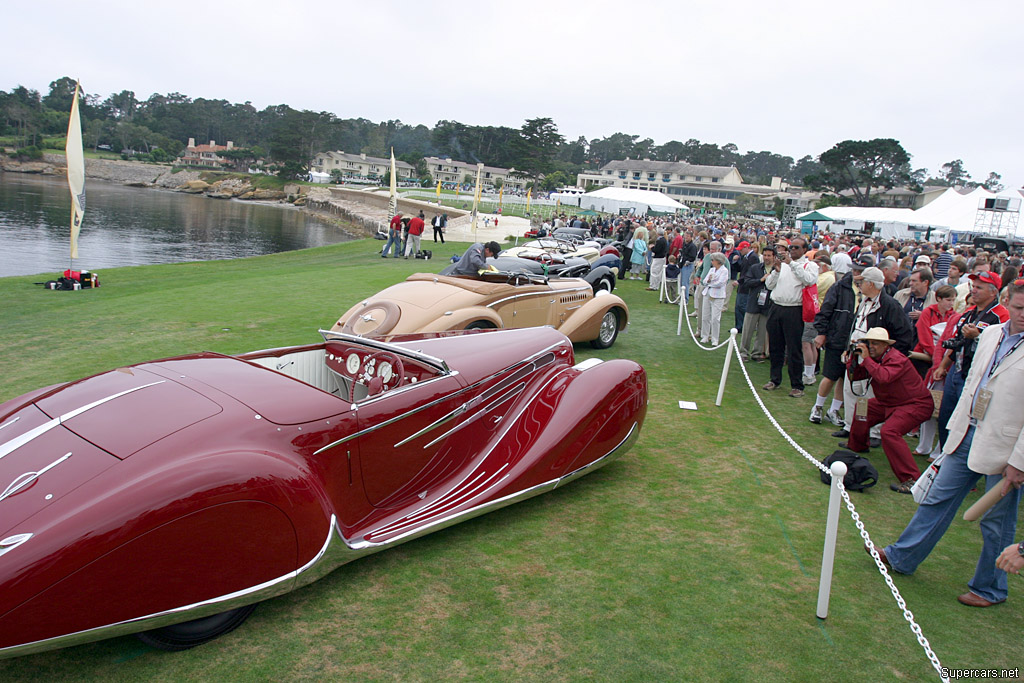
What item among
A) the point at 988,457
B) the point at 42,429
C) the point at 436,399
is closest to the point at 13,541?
the point at 42,429

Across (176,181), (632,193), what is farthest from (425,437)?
(176,181)

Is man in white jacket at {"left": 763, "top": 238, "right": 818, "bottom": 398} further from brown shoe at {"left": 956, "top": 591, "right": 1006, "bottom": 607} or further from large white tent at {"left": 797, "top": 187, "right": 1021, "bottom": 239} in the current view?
large white tent at {"left": 797, "top": 187, "right": 1021, "bottom": 239}

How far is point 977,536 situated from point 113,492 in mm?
5882

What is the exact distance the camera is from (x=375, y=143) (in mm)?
161000

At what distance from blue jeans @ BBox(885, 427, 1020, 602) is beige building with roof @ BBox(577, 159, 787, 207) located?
350 ft

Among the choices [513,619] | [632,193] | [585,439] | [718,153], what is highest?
[718,153]

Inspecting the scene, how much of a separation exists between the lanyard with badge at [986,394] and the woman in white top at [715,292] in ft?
22.4

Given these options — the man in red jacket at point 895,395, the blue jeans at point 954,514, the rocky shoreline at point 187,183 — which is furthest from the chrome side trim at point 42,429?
the rocky shoreline at point 187,183

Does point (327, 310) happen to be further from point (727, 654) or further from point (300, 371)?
point (727, 654)

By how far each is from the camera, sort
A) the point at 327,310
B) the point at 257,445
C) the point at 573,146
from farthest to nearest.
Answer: the point at 573,146, the point at 327,310, the point at 257,445

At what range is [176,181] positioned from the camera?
9900cm

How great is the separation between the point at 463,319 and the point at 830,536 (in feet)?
17.9

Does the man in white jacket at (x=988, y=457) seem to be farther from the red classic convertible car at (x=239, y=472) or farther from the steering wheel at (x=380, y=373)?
the steering wheel at (x=380, y=373)

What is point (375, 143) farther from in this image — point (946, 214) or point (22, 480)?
point (22, 480)
